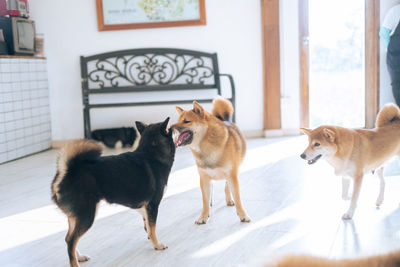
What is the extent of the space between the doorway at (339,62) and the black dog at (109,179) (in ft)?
10.6

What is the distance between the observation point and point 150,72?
4922 millimetres

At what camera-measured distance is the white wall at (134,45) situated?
480cm

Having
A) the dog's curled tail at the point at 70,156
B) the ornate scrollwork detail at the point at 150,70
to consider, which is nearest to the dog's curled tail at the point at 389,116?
the dog's curled tail at the point at 70,156

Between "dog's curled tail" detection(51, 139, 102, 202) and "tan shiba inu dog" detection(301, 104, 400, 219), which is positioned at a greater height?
"dog's curled tail" detection(51, 139, 102, 202)

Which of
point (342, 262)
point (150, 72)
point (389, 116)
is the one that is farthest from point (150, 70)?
point (342, 262)

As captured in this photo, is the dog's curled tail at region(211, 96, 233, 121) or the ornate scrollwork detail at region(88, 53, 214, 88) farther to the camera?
the ornate scrollwork detail at region(88, 53, 214, 88)

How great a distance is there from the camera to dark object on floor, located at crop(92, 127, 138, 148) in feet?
15.3

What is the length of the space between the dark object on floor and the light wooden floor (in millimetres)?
1379

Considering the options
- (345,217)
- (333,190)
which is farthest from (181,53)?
(345,217)

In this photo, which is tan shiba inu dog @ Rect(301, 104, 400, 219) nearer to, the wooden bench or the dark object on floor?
the wooden bench

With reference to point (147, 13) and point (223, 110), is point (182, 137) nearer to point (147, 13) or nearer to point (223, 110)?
point (223, 110)

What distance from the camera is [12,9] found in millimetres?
4383

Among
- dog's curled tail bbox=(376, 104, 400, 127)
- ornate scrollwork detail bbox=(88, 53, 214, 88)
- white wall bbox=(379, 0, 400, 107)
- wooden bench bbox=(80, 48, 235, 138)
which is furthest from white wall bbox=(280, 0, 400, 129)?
dog's curled tail bbox=(376, 104, 400, 127)

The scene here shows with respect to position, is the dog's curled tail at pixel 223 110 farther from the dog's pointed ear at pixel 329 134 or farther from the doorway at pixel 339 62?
the doorway at pixel 339 62
